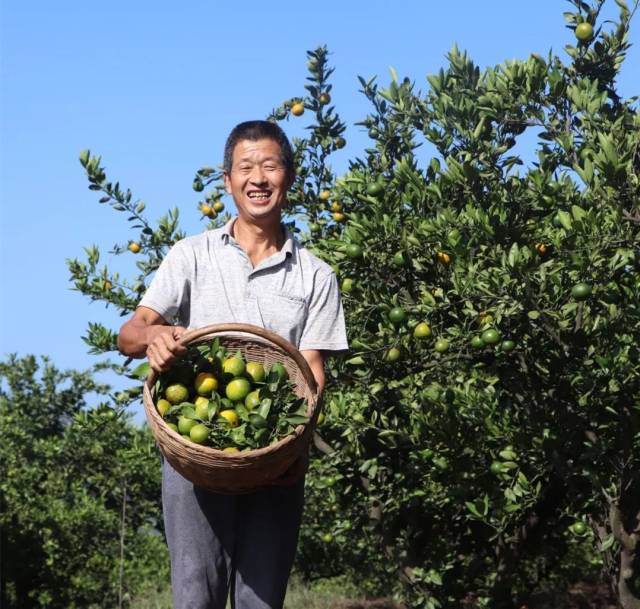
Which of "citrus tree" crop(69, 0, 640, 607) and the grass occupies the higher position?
"citrus tree" crop(69, 0, 640, 607)

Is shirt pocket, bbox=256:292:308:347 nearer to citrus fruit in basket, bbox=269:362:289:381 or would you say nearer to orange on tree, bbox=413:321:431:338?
citrus fruit in basket, bbox=269:362:289:381

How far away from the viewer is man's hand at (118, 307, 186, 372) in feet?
10.3

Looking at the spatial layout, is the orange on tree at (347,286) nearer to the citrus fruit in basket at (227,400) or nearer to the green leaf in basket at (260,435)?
the citrus fruit in basket at (227,400)

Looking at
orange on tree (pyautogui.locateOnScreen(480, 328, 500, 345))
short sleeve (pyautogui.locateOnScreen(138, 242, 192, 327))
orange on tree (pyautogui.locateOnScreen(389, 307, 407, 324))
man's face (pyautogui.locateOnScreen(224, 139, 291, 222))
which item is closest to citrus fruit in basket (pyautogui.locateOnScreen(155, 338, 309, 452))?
short sleeve (pyautogui.locateOnScreen(138, 242, 192, 327))

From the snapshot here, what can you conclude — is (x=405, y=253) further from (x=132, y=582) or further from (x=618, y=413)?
(x=132, y=582)

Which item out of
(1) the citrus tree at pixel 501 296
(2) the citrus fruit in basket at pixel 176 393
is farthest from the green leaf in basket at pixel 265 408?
(1) the citrus tree at pixel 501 296

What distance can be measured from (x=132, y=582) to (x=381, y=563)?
2.84 meters

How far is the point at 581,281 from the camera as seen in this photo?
482 centimetres

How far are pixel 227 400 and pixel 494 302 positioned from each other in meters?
2.04

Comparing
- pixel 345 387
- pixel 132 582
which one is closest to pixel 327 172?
pixel 345 387

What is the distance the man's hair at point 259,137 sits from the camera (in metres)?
3.54

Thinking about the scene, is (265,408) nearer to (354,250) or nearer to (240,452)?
(240,452)

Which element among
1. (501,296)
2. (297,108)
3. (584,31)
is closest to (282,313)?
(501,296)

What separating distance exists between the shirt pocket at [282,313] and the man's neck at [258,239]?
136 millimetres
